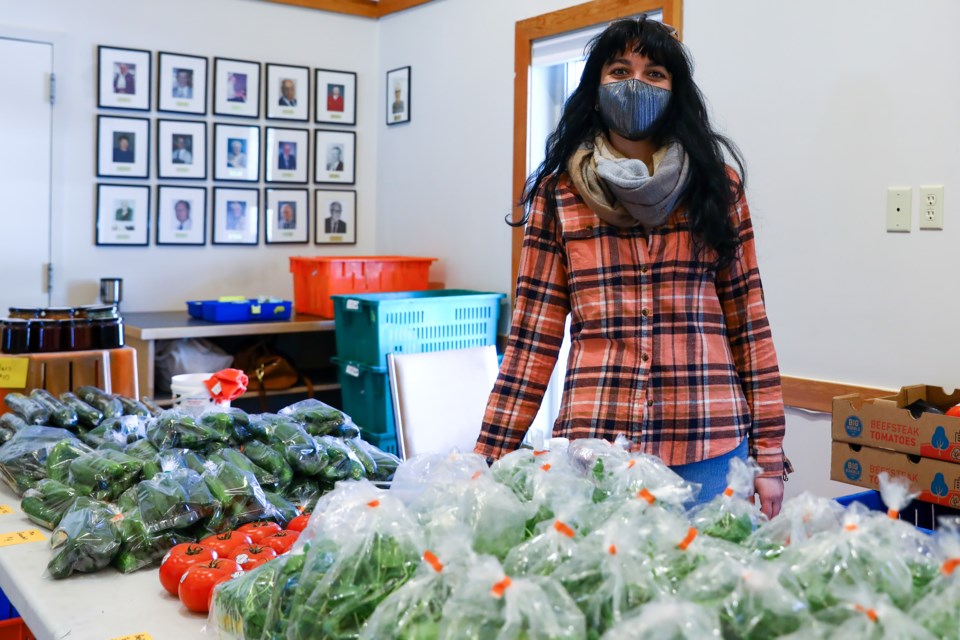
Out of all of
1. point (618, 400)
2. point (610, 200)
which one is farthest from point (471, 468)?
point (610, 200)

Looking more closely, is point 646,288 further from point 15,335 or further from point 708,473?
point 15,335

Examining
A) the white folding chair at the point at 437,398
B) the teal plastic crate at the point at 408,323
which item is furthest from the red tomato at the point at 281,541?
the teal plastic crate at the point at 408,323

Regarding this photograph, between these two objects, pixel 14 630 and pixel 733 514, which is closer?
pixel 733 514

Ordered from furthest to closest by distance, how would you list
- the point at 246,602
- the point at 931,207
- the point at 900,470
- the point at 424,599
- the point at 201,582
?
1. the point at 931,207
2. the point at 900,470
3. the point at 201,582
4. the point at 246,602
5. the point at 424,599

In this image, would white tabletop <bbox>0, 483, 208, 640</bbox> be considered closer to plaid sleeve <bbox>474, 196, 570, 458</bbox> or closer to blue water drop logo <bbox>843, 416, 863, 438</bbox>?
plaid sleeve <bbox>474, 196, 570, 458</bbox>

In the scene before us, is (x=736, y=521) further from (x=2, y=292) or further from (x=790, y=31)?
(x=2, y=292)

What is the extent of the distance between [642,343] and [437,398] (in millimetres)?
932

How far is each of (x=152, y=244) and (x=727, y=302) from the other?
10.5 feet

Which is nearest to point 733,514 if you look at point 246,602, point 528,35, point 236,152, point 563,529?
point 563,529

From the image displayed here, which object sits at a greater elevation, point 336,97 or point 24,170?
point 336,97

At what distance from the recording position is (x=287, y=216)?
15.2 feet

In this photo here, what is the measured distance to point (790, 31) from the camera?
2771mm

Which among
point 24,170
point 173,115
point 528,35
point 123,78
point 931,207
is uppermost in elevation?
point 528,35

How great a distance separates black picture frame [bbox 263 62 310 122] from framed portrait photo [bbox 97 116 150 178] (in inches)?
23.3
